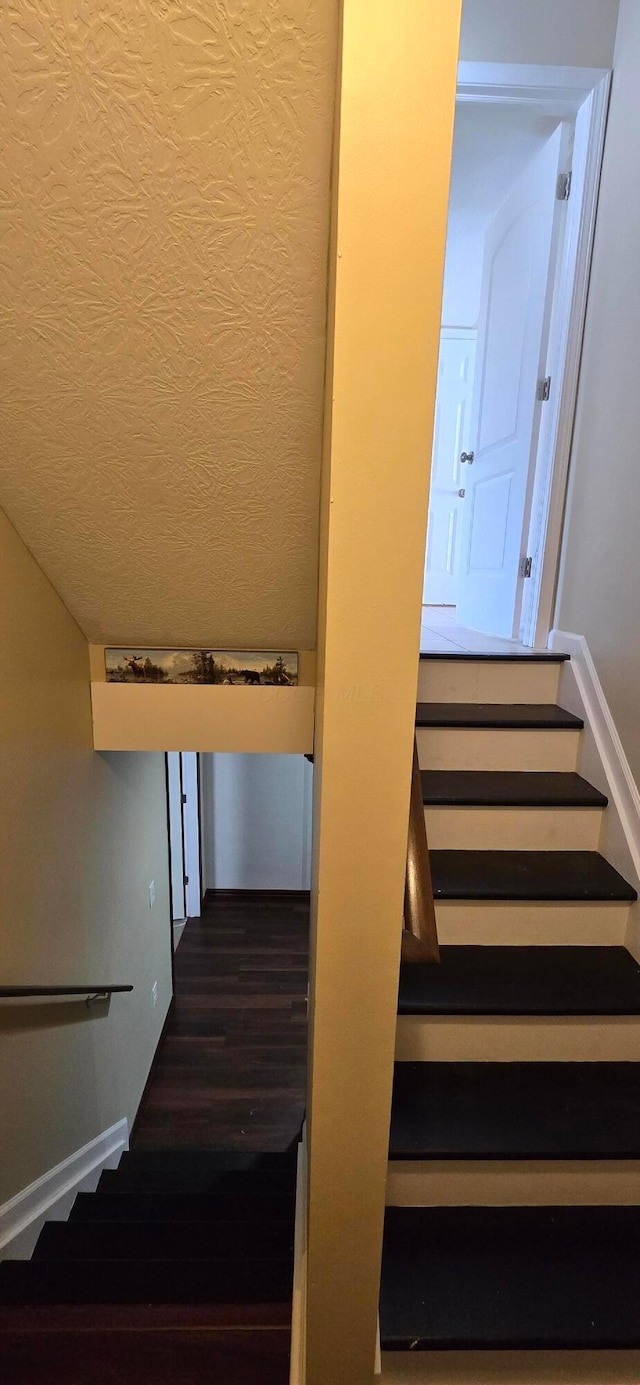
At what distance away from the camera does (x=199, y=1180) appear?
2262 mm

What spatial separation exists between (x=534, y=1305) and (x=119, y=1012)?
1850 mm

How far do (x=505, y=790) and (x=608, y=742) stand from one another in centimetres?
34

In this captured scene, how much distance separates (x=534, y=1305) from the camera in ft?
3.76

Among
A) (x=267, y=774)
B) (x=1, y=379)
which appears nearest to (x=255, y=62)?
(x=1, y=379)

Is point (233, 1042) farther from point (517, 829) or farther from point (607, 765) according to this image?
point (607, 765)

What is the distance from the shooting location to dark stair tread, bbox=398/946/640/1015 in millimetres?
1382

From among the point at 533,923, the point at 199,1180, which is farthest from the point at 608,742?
the point at 199,1180

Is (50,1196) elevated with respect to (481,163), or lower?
lower

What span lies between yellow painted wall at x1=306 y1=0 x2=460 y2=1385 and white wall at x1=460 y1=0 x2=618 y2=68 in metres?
1.98

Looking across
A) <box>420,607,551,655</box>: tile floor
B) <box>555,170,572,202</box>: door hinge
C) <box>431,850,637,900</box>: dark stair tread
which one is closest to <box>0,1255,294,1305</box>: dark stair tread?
<box>431,850,637,900</box>: dark stair tread

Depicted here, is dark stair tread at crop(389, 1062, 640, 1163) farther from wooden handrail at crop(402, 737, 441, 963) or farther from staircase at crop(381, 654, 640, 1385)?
wooden handrail at crop(402, 737, 441, 963)

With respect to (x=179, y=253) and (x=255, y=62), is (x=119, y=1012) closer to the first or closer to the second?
(x=179, y=253)

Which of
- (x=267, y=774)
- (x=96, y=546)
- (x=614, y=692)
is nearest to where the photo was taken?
(x=96, y=546)

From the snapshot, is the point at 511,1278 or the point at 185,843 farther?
the point at 185,843
